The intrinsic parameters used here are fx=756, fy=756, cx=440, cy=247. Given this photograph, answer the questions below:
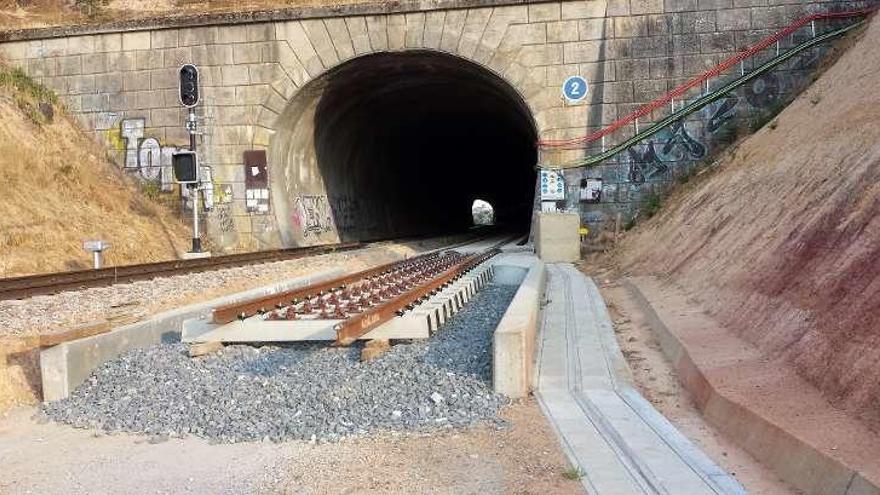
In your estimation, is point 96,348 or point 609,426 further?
point 96,348

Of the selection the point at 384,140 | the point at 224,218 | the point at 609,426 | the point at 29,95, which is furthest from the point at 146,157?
the point at 609,426

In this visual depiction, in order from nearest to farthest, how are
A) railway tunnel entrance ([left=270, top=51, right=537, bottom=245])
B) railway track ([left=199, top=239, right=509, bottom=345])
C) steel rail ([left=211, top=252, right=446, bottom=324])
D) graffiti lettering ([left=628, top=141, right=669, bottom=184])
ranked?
railway track ([left=199, top=239, right=509, bottom=345]), steel rail ([left=211, top=252, right=446, bottom=324]), graffiti lettering ([left=628, top=141, right=669, bottom=184]), railway tunnel entrance ([left=270, top=51, right=537, bottom=245])

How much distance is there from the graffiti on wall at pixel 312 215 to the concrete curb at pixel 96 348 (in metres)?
14.2

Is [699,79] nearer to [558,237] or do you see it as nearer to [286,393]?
[558,237]

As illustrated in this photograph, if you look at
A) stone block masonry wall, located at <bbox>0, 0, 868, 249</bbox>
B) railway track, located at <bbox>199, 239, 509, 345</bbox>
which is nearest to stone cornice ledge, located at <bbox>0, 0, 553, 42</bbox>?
stone block masonry wall, located at <bbox>0, 0, 868, 249</bbox>

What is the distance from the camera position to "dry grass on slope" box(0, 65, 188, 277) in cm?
1564

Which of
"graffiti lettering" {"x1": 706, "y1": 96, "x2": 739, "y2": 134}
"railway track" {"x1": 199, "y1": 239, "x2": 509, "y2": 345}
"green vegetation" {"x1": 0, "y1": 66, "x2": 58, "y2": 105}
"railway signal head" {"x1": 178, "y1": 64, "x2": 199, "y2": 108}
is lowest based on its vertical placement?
"railway track" {"x1": 199, "y1": 239, "x2": 509, "y2": 345}

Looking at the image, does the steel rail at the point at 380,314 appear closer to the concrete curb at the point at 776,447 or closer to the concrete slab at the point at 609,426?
the concrete slab at the point at 609,426

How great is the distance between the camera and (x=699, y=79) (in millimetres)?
19703

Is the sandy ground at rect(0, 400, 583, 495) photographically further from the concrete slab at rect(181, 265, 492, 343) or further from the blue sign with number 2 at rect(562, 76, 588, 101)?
the blue sign with number 2 at rect(562, 76, 588, 101)

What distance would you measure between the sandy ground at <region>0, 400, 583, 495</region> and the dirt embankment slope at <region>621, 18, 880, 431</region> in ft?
6.14

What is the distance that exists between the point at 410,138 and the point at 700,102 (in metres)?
15.8

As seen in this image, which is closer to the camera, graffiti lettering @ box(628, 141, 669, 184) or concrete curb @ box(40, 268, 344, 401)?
concrete curb @ box(40, 268, 344, 401)

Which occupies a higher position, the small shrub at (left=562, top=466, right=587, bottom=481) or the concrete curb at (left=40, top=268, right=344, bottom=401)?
the concrete curb at (left=40, top=268, right=344, bottom=401)
